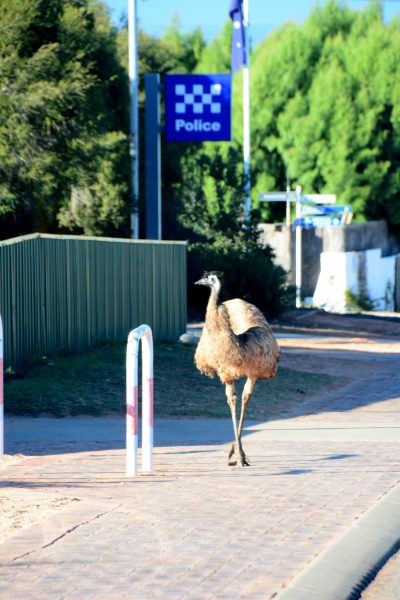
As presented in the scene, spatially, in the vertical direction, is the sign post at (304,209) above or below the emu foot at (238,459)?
above

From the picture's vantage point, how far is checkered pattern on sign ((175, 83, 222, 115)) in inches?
1063

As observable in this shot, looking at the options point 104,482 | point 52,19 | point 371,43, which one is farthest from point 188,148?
point 104,482

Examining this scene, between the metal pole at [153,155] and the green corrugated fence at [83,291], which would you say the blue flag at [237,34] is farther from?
the green corrugated fence at [83,291]

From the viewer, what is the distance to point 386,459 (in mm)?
11070

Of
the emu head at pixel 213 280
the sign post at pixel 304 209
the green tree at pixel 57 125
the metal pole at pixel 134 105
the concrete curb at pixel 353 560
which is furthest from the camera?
the sign post at pixel 304 209

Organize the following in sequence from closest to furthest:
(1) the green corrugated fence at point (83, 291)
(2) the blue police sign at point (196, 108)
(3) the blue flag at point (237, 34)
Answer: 1. (1) the green corrugated fence at point (83, 291)
2. (2) the blue police sign at point (196, 108)
3. (3) the blue flag at point (237, 34)

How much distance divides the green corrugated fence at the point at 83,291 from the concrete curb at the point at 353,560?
26.5 ft

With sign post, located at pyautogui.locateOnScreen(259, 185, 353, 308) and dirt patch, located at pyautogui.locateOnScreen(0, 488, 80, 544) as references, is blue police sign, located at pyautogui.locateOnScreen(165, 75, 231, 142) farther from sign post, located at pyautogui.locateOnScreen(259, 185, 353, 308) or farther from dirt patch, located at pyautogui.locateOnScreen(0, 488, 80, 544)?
dirt patch, located at pyautogui.locateOnScreen(0, 488, 80, 544)

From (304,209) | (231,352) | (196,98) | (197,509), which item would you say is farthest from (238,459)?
(304,209)

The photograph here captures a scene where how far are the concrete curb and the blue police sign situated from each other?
1887cm

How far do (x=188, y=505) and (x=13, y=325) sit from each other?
302 inches

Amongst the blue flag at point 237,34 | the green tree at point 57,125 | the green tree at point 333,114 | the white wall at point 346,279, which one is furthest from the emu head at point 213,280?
the green tree at point 333,114

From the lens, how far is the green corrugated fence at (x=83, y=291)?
16.3 m

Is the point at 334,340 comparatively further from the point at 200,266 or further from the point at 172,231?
the point at 172,231
